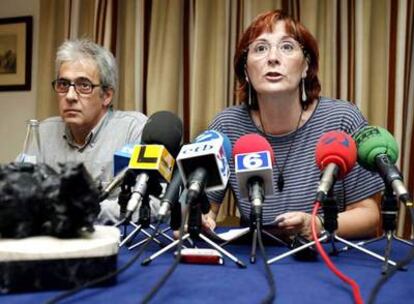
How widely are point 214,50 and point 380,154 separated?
1601 mm

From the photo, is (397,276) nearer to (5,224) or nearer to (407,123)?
(5,224)

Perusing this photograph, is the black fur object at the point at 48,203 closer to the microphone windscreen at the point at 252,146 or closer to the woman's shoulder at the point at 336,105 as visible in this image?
the microphone windscreen at the point at 252,146

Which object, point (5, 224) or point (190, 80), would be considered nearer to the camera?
point (5, 224)

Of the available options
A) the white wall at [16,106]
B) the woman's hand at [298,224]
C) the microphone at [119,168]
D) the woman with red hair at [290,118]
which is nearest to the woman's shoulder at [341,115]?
the woman with red hair at [290,118]

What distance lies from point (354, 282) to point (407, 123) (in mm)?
1544

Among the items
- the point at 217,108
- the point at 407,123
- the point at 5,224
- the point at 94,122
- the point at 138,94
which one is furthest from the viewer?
the point at 138,94

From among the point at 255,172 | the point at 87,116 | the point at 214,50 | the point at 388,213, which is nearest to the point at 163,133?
the point at 255,172

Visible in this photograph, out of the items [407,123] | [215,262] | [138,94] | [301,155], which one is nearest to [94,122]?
[138,94]

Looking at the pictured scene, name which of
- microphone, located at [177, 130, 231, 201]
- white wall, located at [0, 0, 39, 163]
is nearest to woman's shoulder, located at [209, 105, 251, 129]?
microphone, located at [177, 130, 231, 201]

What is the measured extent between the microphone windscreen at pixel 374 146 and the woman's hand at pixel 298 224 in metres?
A: 0.17

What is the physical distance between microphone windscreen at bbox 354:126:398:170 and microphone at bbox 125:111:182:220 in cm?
35

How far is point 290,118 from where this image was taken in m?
1.38

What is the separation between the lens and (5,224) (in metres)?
0.63

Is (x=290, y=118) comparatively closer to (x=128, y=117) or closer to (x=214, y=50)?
(x=128, y=117)
